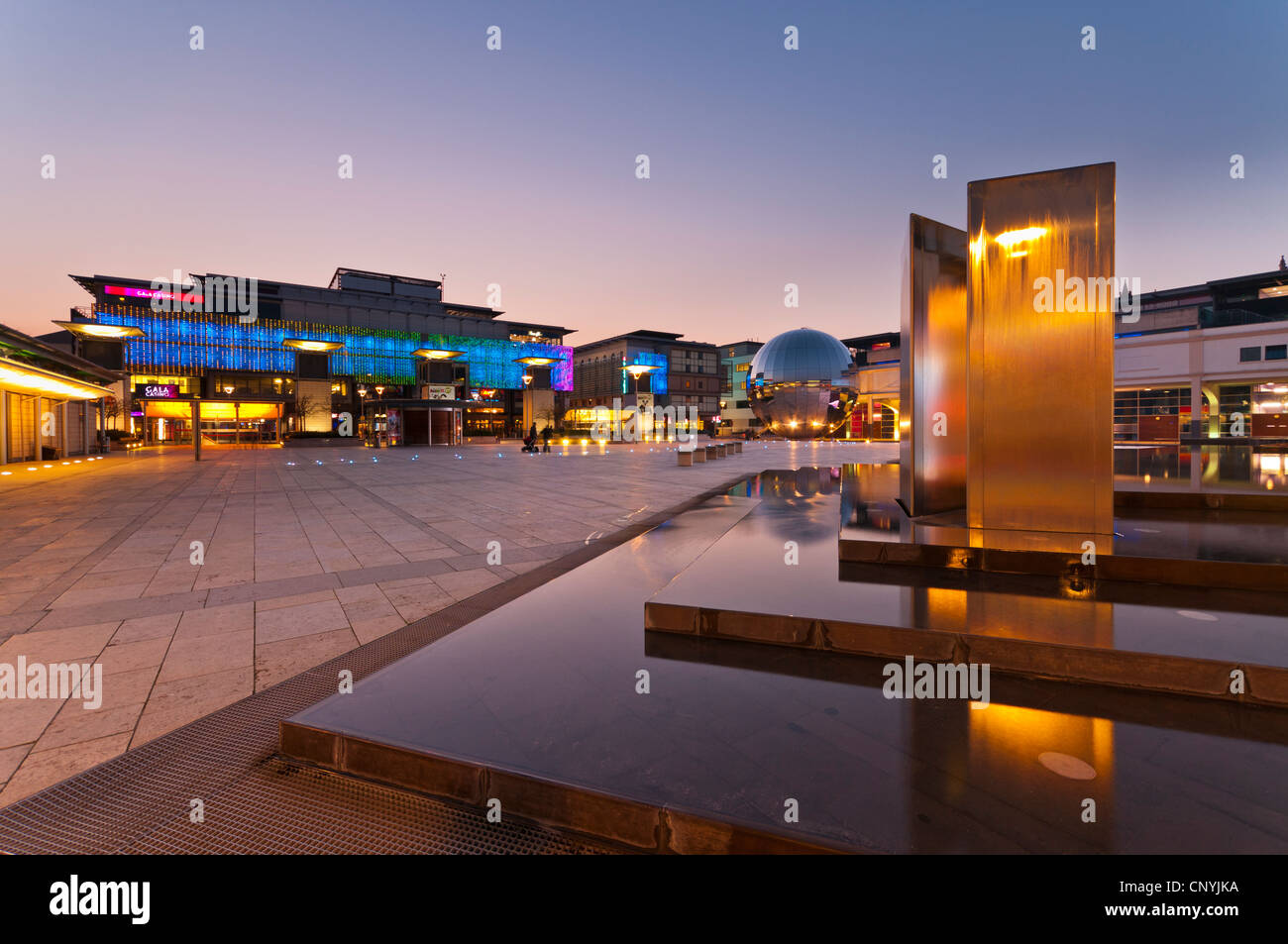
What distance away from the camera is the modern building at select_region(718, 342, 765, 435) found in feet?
309

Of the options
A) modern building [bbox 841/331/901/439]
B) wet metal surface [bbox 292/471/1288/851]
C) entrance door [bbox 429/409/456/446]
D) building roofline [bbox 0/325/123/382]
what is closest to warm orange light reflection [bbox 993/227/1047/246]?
wet metal surface [bbox 292/471/1288/851]

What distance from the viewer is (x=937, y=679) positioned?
3.43 metres

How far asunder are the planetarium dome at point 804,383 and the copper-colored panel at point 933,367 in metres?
14.8

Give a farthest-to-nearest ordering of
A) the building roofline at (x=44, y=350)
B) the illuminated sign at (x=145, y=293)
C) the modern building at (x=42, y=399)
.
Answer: the illuminated sign at (x=145, y=293)
the modern building at (x=42, y=399)
the building roofline at (x=44, y=350)

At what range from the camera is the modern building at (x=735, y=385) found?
9412 cm

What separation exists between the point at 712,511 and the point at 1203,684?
750cm

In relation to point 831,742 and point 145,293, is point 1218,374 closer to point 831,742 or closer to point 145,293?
point 831,742

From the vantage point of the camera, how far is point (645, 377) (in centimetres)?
9162

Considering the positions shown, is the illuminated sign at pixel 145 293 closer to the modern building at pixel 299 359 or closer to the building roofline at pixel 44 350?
the modern building at pixel 299 359

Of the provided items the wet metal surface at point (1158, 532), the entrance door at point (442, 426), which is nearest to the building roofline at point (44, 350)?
the entrance door at point (442, 426)

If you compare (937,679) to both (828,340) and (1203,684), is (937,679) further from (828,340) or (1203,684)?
(828,340)

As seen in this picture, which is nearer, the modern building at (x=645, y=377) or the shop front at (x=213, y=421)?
the shop front at (x=213, y=421)

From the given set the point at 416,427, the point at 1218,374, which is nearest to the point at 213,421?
the point at 416,427
